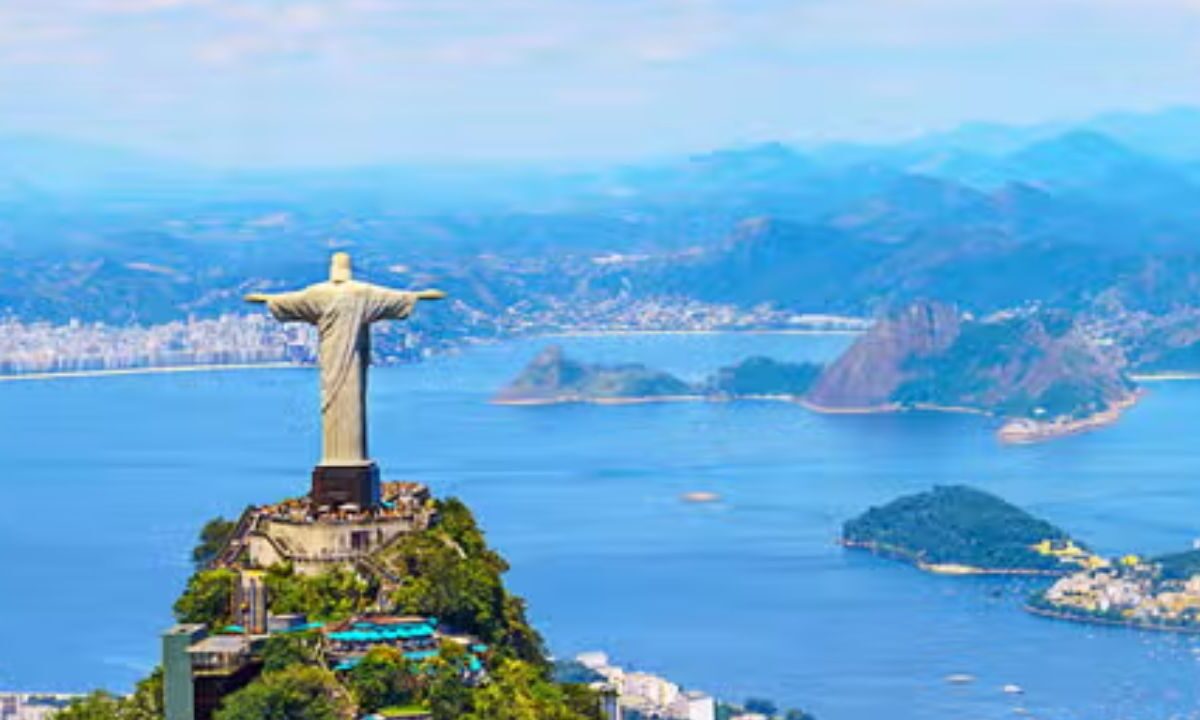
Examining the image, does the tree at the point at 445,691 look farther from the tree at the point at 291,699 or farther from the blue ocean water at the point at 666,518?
the blue ocean water at the point at 666,518

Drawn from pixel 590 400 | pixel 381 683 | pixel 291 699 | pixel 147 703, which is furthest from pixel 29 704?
pixel 590 400

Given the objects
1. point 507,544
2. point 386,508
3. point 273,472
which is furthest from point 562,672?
point 273,472

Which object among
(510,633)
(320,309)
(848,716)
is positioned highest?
(320,309)

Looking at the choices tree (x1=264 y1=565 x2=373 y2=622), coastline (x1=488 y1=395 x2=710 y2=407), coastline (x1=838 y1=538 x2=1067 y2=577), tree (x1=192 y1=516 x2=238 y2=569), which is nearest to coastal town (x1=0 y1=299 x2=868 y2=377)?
coastline (x1=488 y1=395 x2=710 y2=407)

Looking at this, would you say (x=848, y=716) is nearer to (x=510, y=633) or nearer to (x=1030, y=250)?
(x=510, y=633)

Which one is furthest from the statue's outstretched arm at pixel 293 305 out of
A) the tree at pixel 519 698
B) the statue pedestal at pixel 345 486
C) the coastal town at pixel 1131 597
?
the coastal town at pixel 1131 597

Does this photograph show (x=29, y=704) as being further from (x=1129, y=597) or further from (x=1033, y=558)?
(x=1033, y=558)
